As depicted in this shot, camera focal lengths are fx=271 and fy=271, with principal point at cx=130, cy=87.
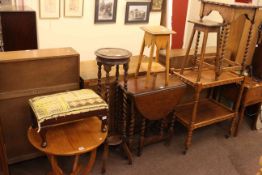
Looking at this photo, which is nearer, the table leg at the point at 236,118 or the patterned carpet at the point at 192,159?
the patterned carpet at the point at 192,159

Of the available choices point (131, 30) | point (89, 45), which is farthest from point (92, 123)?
point (131, 30)

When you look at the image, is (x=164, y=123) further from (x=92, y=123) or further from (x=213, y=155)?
(x=92, y=123)

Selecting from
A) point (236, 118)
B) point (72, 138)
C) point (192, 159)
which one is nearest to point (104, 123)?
point (72, 138)

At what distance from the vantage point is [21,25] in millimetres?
2135

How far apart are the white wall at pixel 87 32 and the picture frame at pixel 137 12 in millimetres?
51

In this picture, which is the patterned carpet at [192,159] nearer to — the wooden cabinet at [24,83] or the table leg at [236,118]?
the table leg at [236,118]

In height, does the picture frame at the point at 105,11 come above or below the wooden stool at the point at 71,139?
above

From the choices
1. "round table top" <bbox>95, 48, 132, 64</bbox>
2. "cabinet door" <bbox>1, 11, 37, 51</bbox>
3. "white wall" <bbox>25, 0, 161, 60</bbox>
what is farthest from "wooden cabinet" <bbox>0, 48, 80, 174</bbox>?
"white wall" <bbox>25, 0, 161, 60</bbox>

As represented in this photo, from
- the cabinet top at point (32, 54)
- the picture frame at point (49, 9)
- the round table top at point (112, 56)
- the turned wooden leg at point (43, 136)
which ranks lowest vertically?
the turned wooden leg at point (43, 136)

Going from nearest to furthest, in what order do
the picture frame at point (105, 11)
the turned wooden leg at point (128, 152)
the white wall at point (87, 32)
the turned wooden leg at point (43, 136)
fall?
the turned wooden leg at point (43, 136)
the turned wooden leg at point (128, 152)
the white wall at point (87, 32)
the picture frame at point (105, 11)

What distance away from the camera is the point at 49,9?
8.72 feet

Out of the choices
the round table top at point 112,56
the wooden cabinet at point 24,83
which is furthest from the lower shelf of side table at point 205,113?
the wooden cabinet at point 24,83

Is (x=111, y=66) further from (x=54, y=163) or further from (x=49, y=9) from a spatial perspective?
(x=49, y=9)

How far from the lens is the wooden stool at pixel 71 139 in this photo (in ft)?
5.61
